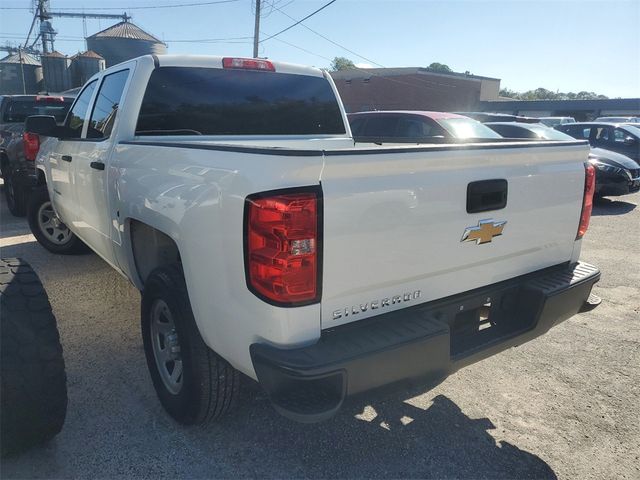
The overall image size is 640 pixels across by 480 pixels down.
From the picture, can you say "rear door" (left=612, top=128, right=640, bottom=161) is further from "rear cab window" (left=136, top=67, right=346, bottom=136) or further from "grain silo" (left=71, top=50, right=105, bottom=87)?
"grain silo" (left=71, top=50, right=105, bottom=87)

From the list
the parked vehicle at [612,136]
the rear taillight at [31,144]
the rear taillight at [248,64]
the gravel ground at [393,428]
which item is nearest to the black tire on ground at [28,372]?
the gravel ground at [393,428]

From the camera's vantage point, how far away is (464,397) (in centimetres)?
304

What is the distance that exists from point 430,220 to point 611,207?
372 inches

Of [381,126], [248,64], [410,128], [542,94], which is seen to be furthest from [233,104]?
[542,94]

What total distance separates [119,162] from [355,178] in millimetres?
1803

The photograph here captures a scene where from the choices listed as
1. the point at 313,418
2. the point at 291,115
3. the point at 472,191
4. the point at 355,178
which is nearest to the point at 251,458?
the point at 313,418

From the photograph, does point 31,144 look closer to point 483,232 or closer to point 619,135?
point 483,232

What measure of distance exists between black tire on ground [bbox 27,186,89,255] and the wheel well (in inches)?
119

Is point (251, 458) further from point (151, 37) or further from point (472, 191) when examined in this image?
point (151, 37)

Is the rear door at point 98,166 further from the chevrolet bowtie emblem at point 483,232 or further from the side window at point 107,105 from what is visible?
the chevrolet bowtie emblem at point 483,232

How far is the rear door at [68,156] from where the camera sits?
411 cm

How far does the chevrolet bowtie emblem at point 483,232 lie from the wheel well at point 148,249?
160cm

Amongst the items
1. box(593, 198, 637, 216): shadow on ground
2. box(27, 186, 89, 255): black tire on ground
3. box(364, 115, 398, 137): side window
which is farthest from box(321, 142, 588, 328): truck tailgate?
box(593, 198, 637, 216): shadow on ground

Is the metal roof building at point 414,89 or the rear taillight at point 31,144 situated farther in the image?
the metal roof building at point 414,89
